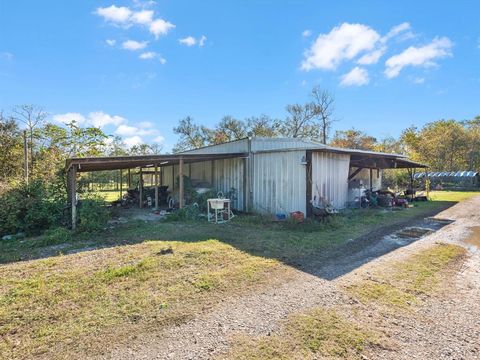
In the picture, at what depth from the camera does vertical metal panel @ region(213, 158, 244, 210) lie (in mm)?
11258

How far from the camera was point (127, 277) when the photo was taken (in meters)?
4.16

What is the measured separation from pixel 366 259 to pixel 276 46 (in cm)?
1311

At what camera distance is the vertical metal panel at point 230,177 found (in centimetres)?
1126

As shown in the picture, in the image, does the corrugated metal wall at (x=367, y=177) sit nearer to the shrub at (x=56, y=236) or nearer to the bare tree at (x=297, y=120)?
the shrub at (x=56, y=236)

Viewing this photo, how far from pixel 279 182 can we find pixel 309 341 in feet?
24.6

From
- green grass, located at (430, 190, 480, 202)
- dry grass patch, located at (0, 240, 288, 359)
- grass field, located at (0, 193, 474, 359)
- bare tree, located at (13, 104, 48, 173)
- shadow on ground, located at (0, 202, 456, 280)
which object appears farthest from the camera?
green grass, located at (430, 190, 480, 202)

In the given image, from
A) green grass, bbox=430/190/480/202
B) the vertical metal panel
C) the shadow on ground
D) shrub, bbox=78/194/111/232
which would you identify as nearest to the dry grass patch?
the shadow on ground

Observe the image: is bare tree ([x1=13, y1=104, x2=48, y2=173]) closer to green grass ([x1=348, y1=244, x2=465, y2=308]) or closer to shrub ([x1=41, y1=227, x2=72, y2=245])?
shrub ([x1=41, y1=227, x2=72, y2=245])

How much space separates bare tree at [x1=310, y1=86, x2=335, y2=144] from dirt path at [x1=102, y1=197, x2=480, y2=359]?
30.1m

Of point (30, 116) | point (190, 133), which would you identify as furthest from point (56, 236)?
point (190, 133)

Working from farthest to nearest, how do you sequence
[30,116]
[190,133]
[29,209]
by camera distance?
1. [190,133]
2. [30,116]
3. [29,209]

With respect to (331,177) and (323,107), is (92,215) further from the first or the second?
(323,107)

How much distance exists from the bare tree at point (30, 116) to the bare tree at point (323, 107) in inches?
1067

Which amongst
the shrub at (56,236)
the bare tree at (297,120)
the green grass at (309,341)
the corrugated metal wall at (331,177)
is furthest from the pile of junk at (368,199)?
the bare tree at (297,120)
